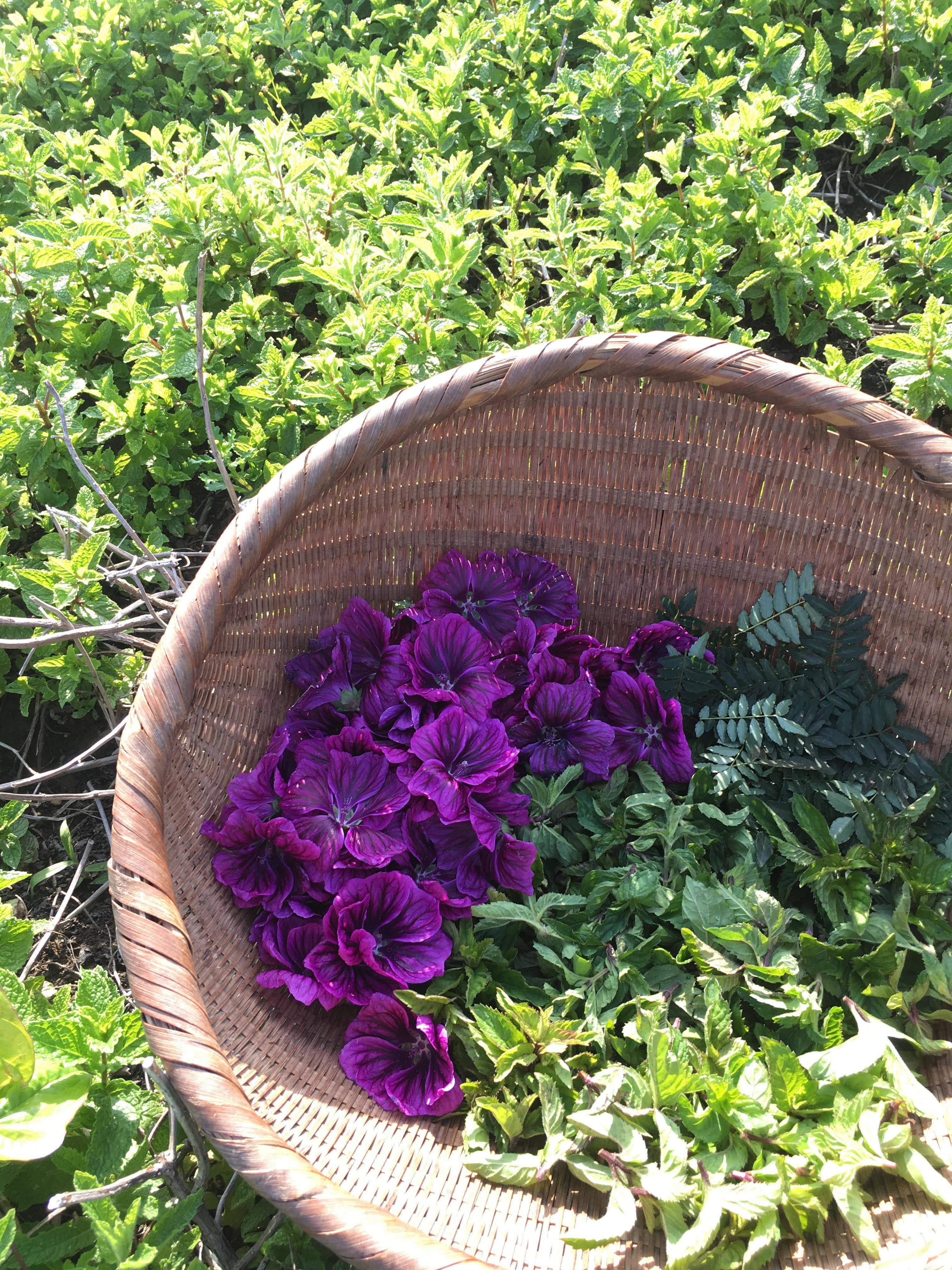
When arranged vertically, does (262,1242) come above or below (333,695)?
below

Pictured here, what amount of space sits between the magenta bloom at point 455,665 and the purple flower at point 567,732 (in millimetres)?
65

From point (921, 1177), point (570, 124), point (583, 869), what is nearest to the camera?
point (921, 1177)

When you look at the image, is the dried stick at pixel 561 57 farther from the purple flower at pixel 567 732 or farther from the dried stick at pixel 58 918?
the dried stick at pixel 58 918

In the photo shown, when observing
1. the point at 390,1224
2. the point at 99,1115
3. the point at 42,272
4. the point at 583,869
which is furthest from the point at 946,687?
the point at 42,272

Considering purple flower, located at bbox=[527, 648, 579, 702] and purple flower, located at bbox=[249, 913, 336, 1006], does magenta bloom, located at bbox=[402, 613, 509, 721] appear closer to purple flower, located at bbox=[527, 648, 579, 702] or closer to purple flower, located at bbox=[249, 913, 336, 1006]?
purple flower, located at bbox=[527, 648, 579, 702]

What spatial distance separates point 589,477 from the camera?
1.51 metres

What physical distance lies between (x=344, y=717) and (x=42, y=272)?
42.6 inches

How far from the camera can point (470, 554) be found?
154cm

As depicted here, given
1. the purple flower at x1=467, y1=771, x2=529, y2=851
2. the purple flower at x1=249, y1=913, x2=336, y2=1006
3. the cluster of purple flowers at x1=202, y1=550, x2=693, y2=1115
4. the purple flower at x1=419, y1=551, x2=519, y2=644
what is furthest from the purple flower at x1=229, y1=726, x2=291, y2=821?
the purple flower at x1=419, y1=551, x2=519, y2=644

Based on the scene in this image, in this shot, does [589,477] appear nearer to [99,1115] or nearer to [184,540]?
[184,540]

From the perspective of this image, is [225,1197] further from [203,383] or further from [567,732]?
[203,383]

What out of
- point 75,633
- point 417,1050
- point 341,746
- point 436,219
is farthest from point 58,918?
point 436,219

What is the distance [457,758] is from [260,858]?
0.28 m

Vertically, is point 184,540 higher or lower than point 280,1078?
higher
